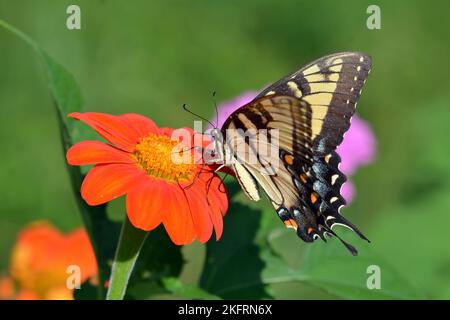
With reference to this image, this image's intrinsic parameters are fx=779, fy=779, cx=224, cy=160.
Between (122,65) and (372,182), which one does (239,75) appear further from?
(372,182)

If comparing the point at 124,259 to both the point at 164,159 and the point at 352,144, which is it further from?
the point at 352,144

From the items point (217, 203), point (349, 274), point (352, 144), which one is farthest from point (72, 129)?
point (352, 144)

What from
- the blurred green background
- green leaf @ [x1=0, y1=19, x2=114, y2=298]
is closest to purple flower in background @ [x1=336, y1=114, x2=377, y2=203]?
the blurred green background

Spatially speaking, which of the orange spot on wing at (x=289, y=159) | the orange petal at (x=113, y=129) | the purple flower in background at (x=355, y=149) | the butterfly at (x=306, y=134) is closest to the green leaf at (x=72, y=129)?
the orange petal at (x=113, y=129)

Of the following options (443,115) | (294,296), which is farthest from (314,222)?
(443,115)

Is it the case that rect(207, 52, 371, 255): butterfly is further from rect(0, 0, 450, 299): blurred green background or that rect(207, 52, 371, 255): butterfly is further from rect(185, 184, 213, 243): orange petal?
rect(0, 0, 450, 299): blurred green background

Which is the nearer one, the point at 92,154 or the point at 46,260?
the point at 92,154

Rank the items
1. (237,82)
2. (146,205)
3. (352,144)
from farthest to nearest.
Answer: (237,82)
(352,144)
(146,205)
